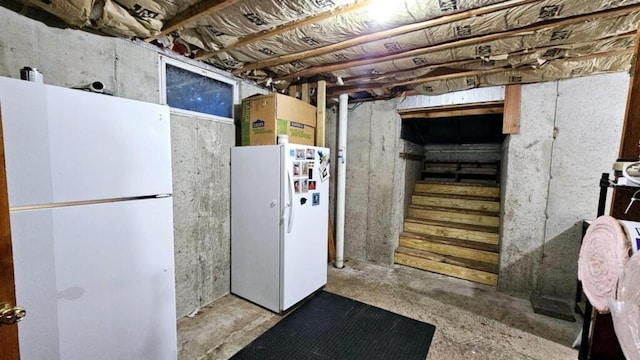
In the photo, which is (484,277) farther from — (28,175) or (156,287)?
(28,175)

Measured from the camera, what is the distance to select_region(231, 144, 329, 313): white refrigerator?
2.33m

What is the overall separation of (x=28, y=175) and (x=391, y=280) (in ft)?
10.6

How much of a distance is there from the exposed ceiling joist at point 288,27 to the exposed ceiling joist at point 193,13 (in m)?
0.38

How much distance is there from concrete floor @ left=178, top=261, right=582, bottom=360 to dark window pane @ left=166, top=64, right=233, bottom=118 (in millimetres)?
1970

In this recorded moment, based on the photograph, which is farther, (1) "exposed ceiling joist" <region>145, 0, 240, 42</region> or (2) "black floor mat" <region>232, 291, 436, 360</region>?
(2) "black floor mat" <region>232, 291, 436, 360</region>

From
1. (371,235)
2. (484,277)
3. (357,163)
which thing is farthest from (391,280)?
(357,163)

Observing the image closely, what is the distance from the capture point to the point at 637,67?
4.61 feet

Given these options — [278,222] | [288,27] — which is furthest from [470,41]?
[278,222]

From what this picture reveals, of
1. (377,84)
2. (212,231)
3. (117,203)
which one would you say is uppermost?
(377,84)

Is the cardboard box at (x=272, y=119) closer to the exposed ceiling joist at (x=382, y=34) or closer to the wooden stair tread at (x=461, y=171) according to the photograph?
the exposed ceiling joist at (x=382, y=34)

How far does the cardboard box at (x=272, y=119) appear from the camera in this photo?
247cm

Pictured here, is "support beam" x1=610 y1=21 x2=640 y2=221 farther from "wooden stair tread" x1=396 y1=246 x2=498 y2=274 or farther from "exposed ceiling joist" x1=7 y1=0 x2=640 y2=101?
"wooden stair tread" x1=396 y1=246 x2=498 y2=274

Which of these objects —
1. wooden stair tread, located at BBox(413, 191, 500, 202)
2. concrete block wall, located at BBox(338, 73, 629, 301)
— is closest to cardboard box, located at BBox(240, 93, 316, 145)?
concrete block wall, located at BBox(338, 73, 629, 301)

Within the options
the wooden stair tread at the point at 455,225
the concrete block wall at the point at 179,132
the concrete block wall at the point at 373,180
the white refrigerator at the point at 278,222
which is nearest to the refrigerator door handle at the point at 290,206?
the white refrigerator at the point at 278,222
